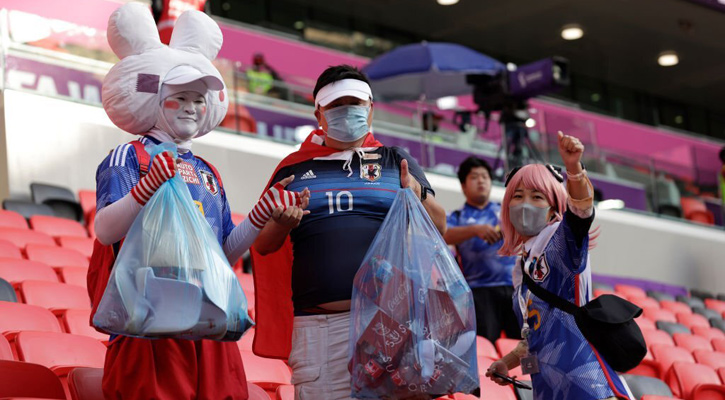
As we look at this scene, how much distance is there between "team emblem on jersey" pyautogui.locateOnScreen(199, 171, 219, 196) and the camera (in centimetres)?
241

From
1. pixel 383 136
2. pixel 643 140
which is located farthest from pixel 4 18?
pixel 643 140

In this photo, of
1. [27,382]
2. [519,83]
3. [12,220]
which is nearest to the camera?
[27,382]

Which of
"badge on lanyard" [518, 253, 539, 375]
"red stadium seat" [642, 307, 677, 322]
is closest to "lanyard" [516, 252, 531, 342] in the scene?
"badge on lanyard" [518, 253, 539, 375]

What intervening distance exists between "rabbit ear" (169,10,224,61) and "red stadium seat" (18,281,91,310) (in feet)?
4.67

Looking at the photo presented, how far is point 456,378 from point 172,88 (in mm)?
961

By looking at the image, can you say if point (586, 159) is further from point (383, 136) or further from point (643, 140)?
point (643, 140)

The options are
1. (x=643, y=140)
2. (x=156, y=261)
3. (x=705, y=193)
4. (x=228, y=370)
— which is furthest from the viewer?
(x=643, y=140)

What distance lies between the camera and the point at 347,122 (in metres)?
2.51

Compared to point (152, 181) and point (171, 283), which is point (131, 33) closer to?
point (152, 181)

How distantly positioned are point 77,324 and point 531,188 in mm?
1626

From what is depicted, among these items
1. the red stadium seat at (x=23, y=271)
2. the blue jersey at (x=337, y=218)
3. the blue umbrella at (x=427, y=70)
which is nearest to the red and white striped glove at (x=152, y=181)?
the blue jersey at (x=337, y=218)

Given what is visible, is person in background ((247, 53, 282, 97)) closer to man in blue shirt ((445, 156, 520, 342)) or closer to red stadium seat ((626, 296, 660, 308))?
red stadium seat ((626, 296, 660, 308))

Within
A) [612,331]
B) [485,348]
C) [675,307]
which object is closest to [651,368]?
[485,348]

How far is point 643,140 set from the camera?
47.6ft
